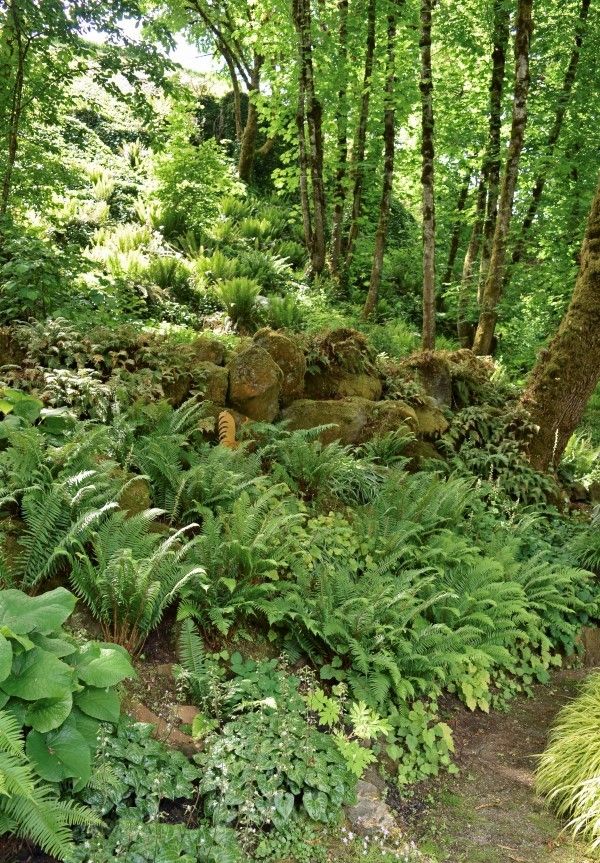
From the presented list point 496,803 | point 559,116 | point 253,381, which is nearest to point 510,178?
point 559,116

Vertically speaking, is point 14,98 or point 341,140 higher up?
point 341,140

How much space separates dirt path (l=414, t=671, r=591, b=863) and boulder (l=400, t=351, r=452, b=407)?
4095mm

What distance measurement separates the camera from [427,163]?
876 cm

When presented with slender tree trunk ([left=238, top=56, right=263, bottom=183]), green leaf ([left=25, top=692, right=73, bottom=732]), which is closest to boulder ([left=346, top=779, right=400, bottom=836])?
green leaf ([left=25, top=692, right=73, bottom=732])

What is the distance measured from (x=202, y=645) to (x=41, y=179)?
20.1 feet

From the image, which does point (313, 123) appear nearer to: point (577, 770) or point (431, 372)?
point (431, 372)

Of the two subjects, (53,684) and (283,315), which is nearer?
(53,684)

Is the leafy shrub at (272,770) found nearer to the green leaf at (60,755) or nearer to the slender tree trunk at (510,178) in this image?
the green leaf at (60,755)

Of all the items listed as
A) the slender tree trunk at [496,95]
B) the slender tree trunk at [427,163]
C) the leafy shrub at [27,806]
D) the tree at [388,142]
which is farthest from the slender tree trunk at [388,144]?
the leafy shrub at [27,806]

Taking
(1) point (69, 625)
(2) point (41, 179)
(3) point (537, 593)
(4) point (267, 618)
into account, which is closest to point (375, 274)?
(2) point (41, 179)

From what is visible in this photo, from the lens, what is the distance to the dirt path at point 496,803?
3.59 meters

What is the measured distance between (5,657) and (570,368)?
7.05m

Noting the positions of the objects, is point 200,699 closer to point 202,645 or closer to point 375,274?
point 202,645

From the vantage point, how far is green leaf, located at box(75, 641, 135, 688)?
2.81m
